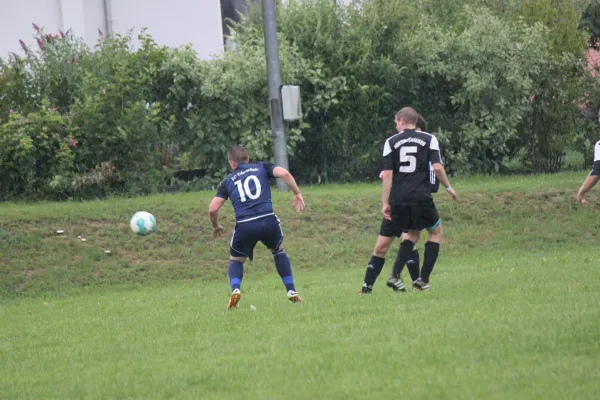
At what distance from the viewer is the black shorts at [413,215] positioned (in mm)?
10281

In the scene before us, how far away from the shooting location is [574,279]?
1099 centimetres

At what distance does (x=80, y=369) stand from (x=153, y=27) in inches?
1069

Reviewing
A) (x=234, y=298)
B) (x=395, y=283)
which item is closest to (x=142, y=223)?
(x=234, y=298)

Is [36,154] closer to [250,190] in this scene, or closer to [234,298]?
[234,298]

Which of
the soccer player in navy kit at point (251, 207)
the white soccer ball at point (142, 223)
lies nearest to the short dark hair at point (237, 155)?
the soccer player in navy kit at point (251, 207)

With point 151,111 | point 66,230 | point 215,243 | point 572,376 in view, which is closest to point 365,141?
point 151,111

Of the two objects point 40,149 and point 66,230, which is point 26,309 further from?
point 40,149

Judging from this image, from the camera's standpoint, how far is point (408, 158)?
33.6 ft

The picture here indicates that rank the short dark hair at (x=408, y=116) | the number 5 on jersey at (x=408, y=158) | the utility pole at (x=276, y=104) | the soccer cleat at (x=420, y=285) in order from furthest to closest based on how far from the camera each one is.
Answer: the utility pole at (x=276, y=104)
the soccer cleat at (x=420, y=285)
the short dark hair at (x=408, y=116)
the number 5 on jersey at (x=408, y=158)

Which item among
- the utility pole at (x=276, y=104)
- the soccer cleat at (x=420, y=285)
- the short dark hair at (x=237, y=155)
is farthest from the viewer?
the utility pole at (x=276, y=104)

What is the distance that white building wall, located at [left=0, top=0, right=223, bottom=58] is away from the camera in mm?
32562

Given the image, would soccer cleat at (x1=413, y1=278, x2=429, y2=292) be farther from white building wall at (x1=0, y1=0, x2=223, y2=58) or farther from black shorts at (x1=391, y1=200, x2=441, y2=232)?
white building wall at (x1=0, y1=0, x2=223, y2=58)

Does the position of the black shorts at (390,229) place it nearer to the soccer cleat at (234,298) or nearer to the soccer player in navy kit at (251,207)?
the soccer player in navy kit at (251,207)

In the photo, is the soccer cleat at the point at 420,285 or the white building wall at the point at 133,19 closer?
the soccer cleat at the point at 420,285
